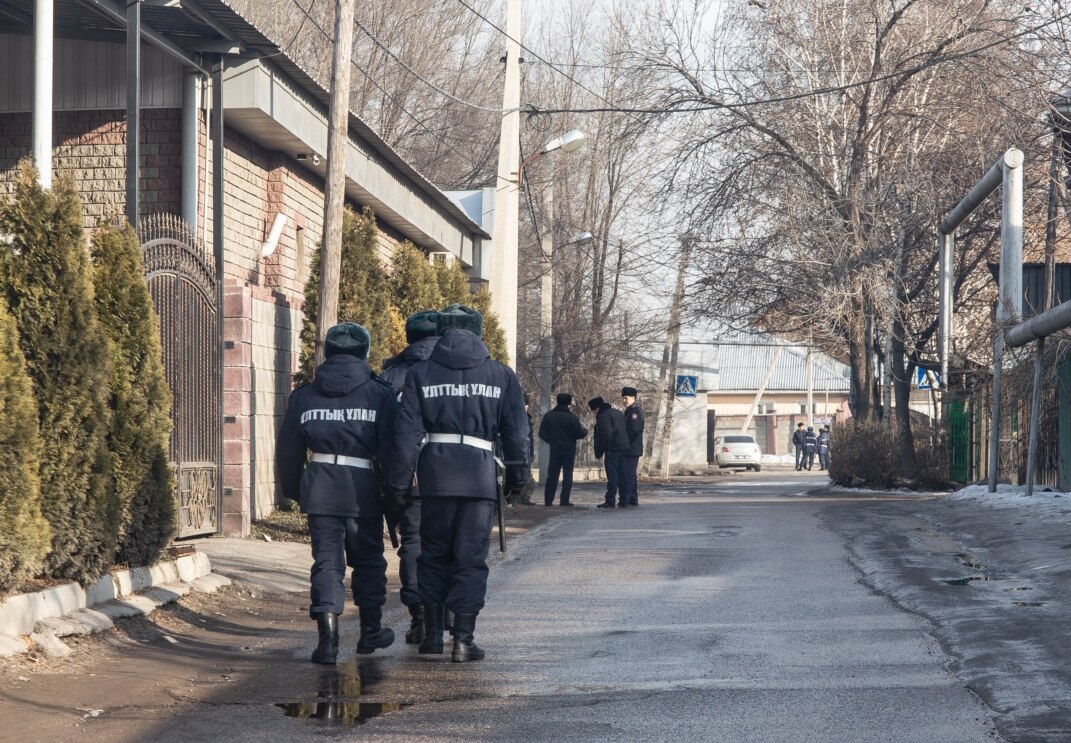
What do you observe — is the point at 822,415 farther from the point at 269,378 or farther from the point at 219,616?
the point at 219,616

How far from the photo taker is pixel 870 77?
25547mm

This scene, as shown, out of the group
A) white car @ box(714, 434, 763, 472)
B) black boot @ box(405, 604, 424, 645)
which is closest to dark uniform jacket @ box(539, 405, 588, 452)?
black boot @ box(405, 604, 424, 645)

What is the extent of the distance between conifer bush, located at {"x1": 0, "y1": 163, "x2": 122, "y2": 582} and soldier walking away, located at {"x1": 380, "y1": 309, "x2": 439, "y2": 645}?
187 cm

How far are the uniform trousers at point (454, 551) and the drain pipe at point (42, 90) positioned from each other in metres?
5.45

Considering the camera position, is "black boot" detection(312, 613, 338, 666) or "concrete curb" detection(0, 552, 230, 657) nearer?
"concrete curb" detection(0, 552, 230, 657)

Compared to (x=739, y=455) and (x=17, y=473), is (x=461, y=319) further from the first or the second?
(x=739, y=455)

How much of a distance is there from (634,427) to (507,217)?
461 centimetres

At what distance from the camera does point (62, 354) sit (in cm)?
827

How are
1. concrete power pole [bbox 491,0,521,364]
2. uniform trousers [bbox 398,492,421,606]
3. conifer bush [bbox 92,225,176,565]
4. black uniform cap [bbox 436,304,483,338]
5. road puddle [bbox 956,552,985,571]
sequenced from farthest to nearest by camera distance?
concrete power pole [bbox 491,0,521,364] < road puddle [bbox 956,552,985,571] < conifer bush [bbox 92,225,176,565] < uniform trousers [bbox 398,492,421,606] < black uniform cap [bbox 436,304,483,338]

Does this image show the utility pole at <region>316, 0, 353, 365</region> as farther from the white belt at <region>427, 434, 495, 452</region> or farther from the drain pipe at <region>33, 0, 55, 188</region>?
the white belt at <region>427, 434, 495, 452</region>

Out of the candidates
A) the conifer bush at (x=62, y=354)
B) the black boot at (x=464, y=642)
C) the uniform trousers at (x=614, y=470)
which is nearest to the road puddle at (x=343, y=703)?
the black boot at (x=464, y=642)

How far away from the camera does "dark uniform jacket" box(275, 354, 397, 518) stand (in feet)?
23.9

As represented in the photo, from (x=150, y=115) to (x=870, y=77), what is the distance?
1523 cm

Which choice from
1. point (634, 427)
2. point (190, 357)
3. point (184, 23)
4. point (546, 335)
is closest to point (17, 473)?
point (190, 357)
